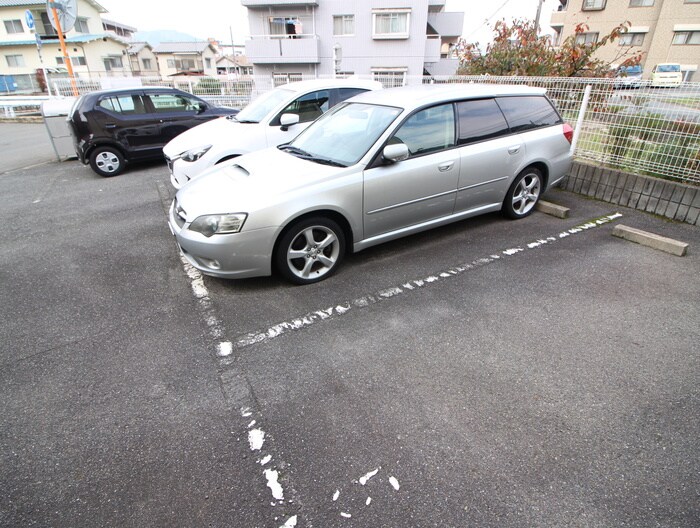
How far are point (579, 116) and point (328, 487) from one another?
615 cm

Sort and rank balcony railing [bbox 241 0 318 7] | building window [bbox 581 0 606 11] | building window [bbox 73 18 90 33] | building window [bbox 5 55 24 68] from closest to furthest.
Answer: balcony railing [bbox 241 0 318 7] < building window [bbox 581 0 606 11] < building window [bbox 5 55 24 68] < building window [bbox 73 18 90 33]

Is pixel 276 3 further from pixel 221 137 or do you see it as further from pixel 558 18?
pixel 558 18

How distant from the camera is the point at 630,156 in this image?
17.6 feet

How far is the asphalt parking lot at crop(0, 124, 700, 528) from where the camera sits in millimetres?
1818

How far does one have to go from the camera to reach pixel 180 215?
357 centimetres

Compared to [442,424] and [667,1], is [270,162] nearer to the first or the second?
[442,424]

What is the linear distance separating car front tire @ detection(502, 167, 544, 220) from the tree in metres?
4.63

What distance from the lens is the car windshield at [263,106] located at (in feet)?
20.7

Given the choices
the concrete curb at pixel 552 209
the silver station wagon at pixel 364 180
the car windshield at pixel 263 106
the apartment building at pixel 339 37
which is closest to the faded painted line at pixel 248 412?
the silver station wagon at pixel 364 180

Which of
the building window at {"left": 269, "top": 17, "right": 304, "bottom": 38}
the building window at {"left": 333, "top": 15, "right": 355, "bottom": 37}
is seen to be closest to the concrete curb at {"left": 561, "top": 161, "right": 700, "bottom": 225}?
the building window at {"left": 333, "top": 15, "right": 355, "bottom": 37}

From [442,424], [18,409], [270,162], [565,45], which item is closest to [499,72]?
[565,45]

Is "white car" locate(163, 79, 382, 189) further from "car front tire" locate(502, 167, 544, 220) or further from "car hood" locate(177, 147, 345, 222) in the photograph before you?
"car front tire" locate(502, 167, 544, 220)

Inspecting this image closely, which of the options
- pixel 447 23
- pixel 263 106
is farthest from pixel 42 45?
pixel 263 106

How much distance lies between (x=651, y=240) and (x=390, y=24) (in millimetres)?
21433
